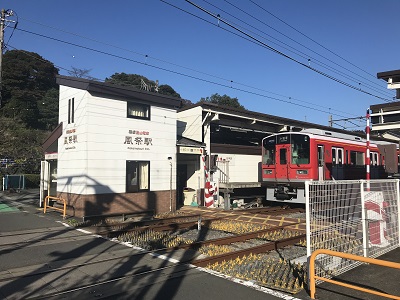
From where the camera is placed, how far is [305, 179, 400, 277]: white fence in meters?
5.71

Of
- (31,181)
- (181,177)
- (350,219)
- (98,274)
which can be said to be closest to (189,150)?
(181,177)

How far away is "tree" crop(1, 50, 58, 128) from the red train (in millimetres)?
39196

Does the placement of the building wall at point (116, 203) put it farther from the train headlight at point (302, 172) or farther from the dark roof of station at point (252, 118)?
the train headlight at point (302, 172)

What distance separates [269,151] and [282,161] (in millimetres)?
1056

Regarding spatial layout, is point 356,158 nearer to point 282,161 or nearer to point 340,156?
point 340,156

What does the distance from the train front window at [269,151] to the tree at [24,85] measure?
126 ft

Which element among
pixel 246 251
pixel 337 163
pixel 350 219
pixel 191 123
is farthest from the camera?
pixel 191 123

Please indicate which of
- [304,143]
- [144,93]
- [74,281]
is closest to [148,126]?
[144,93]

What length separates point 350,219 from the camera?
6.39 m

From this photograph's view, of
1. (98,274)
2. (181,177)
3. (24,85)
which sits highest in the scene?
(24,85)

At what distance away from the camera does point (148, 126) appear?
15.8 metres

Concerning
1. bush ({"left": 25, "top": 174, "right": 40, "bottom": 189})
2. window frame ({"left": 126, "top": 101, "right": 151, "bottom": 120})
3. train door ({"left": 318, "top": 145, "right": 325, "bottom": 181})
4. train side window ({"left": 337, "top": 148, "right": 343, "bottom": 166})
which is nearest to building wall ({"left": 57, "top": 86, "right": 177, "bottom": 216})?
window frame ({"left": 126, "top": 101, "right": 151, "bottom": 120})

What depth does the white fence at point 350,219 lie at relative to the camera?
5707mm

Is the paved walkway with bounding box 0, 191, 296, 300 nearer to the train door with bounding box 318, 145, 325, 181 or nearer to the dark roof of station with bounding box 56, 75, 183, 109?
the dark roof of station with bounding box 56, 75, 183, 109
